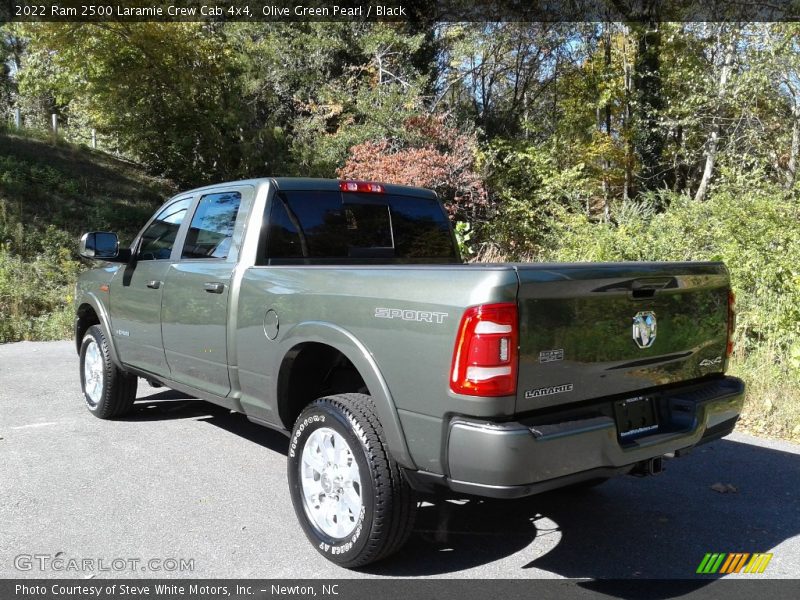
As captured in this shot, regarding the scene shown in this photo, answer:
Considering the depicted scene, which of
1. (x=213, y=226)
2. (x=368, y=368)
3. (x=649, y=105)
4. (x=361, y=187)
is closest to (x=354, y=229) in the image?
(x=361, y=187)

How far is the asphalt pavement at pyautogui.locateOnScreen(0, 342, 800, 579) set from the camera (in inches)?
138

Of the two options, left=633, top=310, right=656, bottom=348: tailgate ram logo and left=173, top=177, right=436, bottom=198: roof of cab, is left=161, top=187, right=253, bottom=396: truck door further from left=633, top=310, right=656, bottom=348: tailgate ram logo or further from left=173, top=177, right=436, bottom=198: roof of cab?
left=633, top=310, right=656, bottom=348: tailgate ram logo

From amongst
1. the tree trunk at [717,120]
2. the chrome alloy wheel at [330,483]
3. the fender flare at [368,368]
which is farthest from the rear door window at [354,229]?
the tree trunk at [717,120]

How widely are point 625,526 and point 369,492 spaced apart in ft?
5.63

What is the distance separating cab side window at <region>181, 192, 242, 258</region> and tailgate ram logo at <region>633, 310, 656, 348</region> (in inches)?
102

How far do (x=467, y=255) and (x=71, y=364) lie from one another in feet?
22.9

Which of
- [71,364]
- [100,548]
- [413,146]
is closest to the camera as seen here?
[100,548]

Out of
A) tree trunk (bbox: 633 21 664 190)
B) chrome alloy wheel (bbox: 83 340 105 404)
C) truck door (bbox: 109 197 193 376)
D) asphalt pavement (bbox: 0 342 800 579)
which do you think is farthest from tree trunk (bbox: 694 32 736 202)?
chrome alloy wheel (bbox: 83 340 105 404)

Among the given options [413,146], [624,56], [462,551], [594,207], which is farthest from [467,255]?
[624,56]

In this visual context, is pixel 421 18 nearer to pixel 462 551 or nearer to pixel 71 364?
pixel 71 364

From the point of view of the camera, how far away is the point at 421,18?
1992 centimetres

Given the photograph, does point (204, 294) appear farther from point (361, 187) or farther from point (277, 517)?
point (277, 517)

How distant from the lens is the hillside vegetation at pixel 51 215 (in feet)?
39.4

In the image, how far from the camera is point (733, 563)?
3.54 m
